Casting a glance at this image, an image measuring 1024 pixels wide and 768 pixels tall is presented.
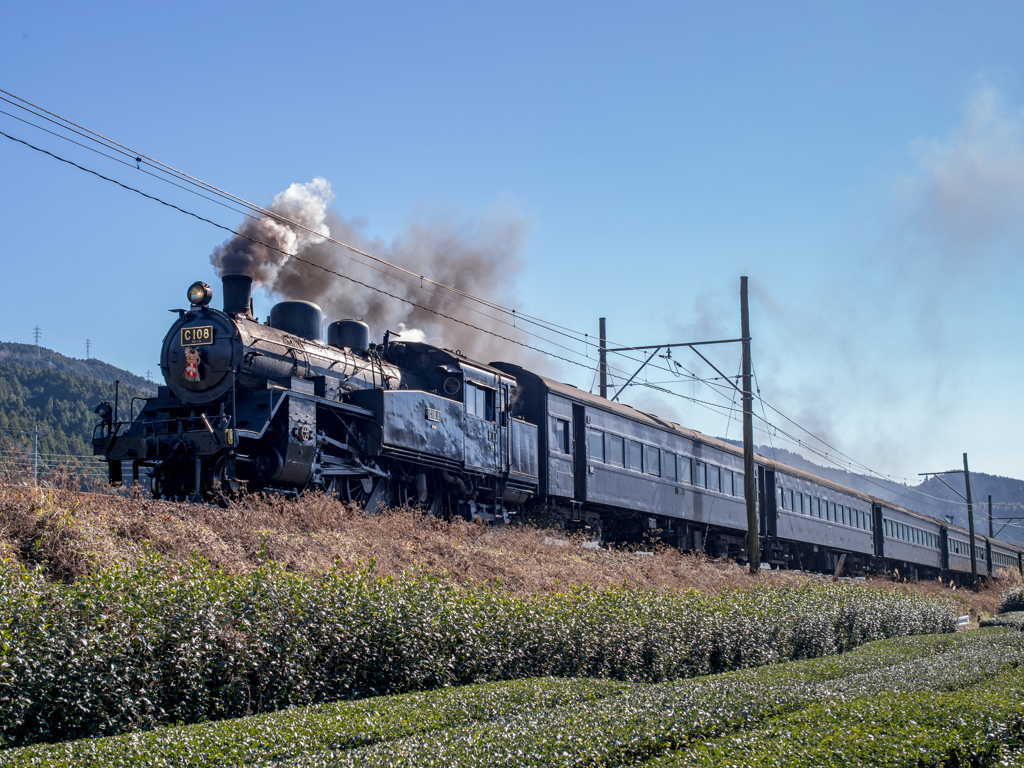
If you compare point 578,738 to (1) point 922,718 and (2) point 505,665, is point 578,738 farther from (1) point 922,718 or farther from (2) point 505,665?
(2) point 505,665

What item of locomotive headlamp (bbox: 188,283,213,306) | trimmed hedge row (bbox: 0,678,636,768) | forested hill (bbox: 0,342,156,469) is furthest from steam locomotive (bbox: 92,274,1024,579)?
forested hill (bbox: 0,342,156,469)

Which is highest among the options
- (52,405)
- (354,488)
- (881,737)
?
(52,405)

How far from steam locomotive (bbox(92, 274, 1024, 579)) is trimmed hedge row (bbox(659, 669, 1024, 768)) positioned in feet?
30.0

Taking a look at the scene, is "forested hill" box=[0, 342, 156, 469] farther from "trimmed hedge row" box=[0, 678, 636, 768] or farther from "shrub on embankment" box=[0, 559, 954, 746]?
"trimmed hedge row" box=[0, 678, 636, 768]

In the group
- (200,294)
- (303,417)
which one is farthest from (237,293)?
(303,417)

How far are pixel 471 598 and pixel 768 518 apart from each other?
2286 centimetres

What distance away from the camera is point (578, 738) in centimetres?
624

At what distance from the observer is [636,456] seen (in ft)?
77.3

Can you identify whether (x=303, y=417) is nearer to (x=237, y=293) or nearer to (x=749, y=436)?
(x=237, y=293)

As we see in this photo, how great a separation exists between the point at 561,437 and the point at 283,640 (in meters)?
13.3

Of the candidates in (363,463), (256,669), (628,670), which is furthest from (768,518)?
(256,669)

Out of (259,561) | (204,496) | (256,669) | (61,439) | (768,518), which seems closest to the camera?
(256,669)

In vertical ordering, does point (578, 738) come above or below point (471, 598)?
below

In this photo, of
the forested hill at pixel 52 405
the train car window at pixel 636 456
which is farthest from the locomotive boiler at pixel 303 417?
the forested hill at pixel 52 405
